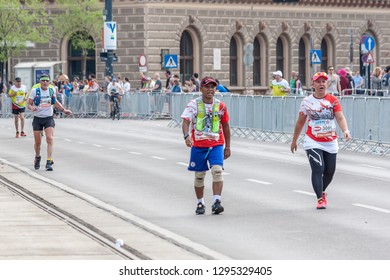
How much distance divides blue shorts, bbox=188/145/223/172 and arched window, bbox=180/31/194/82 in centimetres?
4512

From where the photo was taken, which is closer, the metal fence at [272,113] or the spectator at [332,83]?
the metal fence at [272,113]

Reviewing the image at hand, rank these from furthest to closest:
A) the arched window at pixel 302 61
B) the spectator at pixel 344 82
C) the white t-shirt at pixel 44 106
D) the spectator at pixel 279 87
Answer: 1. the arched window at pixel 302 61
2. the spectator at pixel 344 82
3. the spectator at pixel 279 87
4. the white t-shirt at pixel 44 106

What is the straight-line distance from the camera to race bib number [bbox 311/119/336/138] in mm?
16375

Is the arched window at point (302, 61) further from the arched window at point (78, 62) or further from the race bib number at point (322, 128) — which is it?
the race bib number at point (322, 128)

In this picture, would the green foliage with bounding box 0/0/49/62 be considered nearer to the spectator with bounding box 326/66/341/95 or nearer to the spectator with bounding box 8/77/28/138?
the spectator with bounding box 8/77/28/138

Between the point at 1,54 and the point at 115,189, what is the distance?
41.2 m

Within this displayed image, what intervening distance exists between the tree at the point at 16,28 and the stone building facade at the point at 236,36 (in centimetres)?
151

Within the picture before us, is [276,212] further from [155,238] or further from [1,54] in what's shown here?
[1,54]

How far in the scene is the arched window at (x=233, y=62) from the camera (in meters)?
63.6

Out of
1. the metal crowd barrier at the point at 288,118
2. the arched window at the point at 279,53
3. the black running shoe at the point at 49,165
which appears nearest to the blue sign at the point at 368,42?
the metal crowd barrier at the point at 288,118

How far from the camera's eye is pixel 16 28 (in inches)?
2383

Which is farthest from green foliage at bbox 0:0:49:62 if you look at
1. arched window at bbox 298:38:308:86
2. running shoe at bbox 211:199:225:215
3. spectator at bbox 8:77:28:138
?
running shoe at bbox 211:199:225:215

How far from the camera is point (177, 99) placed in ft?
137
